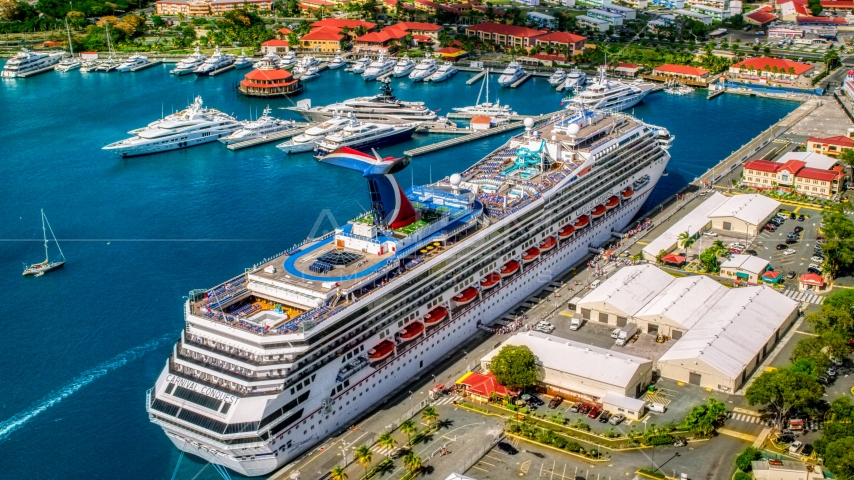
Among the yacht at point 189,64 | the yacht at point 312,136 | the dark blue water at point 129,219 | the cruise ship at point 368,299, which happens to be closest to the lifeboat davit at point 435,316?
the cruise ship at point 368,299

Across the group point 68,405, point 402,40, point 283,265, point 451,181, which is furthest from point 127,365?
point 402,40

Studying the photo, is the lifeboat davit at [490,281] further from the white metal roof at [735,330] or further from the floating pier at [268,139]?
the floating pier at [268,139]

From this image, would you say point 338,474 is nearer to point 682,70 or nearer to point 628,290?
point 628,290

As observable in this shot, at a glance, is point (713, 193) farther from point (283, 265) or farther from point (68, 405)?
point (68, 405)

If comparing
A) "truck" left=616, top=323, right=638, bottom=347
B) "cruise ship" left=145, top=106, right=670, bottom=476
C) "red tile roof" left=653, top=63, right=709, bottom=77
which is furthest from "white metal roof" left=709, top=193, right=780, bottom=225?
"red tile roof" left=653, top=63, right=709, bottom=77

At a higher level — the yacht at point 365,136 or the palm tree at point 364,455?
the yacht at point 365,136

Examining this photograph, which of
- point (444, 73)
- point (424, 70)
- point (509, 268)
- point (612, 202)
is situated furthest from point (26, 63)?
point (509, 268)

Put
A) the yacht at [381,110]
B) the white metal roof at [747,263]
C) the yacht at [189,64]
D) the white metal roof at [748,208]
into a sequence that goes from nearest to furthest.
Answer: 1. the white metal roof at [747,263]
2. the white metal roof at [748,208]
3. the yacht at [381,110]
4. the yacht at [189,64]
